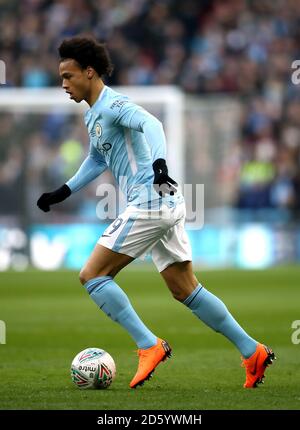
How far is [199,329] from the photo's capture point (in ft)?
37.6

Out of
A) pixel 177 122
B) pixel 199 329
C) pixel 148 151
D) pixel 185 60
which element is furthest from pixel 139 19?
pixel 148 151

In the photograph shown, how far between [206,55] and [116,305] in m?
18.6

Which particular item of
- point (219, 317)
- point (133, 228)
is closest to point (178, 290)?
point (219, 317)

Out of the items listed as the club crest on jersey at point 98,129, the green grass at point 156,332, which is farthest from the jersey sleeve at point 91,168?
the green grass at point 156,332

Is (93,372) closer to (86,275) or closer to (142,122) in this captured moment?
(86,275)

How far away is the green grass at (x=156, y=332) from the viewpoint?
20.9 ft

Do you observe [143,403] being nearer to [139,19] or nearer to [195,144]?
[195,144]

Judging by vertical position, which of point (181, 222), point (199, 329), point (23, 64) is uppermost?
point (23, 64)

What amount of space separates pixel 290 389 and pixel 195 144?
51.5ft

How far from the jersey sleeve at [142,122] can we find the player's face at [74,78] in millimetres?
275

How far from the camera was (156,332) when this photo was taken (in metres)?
10.7

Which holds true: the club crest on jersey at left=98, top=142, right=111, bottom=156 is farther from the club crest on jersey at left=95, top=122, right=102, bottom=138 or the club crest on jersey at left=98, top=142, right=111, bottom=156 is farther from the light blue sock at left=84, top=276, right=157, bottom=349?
the light blue sock at left=84, top=276, right=157, bottom=349
